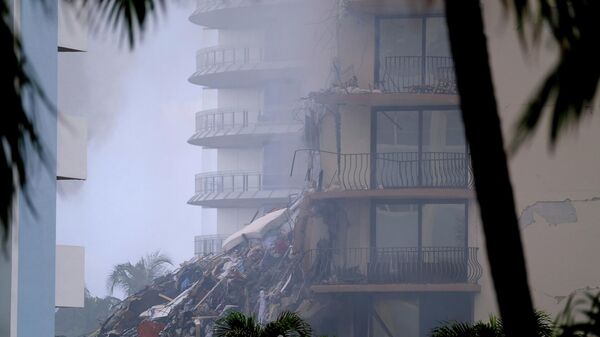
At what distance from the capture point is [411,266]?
104 feet

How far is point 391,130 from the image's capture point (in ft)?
105

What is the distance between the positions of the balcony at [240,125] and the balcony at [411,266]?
21.6 metres

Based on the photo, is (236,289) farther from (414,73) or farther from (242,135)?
(242,135)

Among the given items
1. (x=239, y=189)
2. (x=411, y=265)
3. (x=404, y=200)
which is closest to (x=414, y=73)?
(x=404, y=200)

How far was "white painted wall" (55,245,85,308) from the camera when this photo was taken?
88.2 ft

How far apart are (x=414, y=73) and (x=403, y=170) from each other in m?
2.10

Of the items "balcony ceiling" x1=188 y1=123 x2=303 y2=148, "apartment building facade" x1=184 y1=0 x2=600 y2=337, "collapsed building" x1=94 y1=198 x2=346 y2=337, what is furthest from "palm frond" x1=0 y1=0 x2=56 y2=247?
"balcony ceiling" x1=188 y1=123 x2=303 y2=148

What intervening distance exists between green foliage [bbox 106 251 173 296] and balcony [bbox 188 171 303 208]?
5499 millimetres

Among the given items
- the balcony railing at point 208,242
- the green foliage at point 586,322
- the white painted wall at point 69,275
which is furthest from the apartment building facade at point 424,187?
the green foliage at point 586,322

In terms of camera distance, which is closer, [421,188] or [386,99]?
[421,188]

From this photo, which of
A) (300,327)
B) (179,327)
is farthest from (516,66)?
(300,327)

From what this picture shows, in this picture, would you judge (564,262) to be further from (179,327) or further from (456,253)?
(179,327)

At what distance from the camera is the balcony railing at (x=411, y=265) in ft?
104

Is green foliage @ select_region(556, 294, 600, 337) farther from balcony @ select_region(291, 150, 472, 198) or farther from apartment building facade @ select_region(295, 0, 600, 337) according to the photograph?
balcony @ select_region(291, 150, 472, 198)
